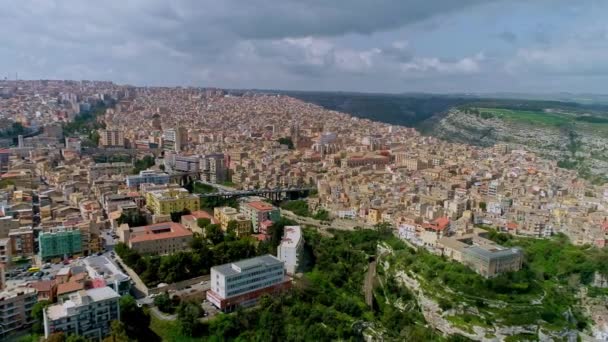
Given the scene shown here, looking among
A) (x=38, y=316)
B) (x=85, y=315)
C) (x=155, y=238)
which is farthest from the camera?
(x=155, y=238)

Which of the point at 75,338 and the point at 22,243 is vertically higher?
the point at 22,243

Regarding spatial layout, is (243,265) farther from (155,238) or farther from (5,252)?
(5,252)

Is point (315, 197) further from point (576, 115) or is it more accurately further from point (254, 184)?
point (576, 115)

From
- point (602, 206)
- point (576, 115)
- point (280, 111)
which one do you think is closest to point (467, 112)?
point (576, 115)

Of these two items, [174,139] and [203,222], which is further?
[174,139]

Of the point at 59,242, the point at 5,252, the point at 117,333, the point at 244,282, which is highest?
the point at 59,242

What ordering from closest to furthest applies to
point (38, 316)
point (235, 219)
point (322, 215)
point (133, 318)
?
point (38, 316) < point (133, 318) < point (235, 219) < point (322, 215)

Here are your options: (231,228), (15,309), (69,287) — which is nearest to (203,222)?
(231,228)
